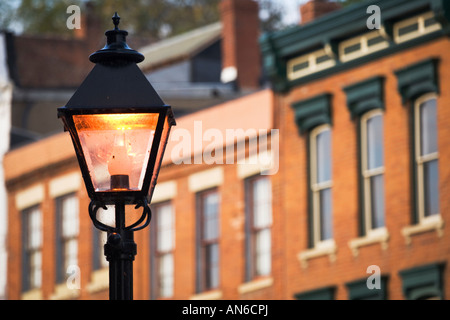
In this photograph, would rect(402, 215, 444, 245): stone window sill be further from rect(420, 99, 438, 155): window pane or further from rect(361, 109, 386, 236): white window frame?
rect(420, 99, 438, 155): window pane

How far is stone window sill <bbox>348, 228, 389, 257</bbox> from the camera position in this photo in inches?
1008

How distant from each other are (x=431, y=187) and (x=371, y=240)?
177 centimetres

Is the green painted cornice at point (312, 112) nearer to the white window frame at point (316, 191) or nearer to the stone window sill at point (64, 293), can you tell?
the white window frame at point (316, 191)

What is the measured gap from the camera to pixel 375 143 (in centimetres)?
2608

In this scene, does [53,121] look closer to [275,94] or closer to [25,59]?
[25,59]

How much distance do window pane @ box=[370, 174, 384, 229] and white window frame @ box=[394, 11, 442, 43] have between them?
2641 millimetres

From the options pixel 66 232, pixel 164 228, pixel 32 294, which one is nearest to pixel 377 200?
pixel 164 228

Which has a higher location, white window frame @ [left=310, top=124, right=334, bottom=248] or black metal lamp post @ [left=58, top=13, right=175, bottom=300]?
white window frame @ [left=310, top=124, right=334, bottom=248]

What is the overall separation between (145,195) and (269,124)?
1992 centimetres

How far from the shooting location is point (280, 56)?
94.2 ft

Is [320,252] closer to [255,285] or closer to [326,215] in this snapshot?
[326,215]

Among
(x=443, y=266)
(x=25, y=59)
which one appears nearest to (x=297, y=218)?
(x=443, y=266)

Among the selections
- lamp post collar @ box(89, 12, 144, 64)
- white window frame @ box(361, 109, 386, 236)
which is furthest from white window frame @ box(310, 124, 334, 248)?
lamp post collar @ box(89, 12, 144, 64)
